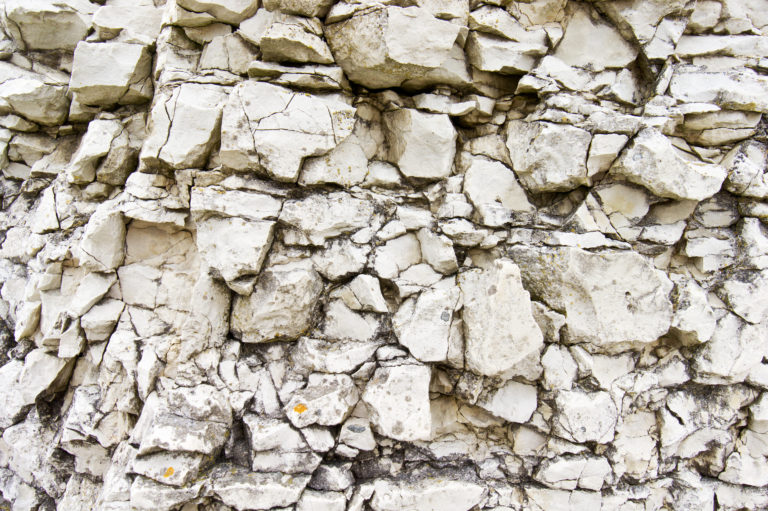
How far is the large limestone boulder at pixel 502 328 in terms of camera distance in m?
3.43

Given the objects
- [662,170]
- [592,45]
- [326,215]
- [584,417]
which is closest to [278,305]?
[326,215]

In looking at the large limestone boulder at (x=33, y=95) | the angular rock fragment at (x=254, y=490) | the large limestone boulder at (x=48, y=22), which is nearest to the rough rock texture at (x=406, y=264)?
the angular rock fragment at (x=254, y=490)

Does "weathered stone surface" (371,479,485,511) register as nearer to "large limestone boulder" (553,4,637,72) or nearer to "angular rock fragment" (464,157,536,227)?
"angular rock fragment" (464,157,536,227)

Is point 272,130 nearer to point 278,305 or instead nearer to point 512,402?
point 278,305

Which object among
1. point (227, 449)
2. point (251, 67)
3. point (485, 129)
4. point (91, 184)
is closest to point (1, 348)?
point (91, 184)

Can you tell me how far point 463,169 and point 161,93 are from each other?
2.68 metres

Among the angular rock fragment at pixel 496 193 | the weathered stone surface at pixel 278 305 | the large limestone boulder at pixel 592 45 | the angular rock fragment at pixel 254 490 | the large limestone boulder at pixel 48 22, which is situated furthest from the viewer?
the large limestone boulder at pixel 48 22

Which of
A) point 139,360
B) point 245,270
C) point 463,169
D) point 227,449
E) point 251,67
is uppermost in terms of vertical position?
point 251,67

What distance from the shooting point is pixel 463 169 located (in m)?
3.92

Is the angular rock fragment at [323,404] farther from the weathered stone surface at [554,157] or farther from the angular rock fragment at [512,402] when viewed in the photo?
the weathered stone surface at [554,157]

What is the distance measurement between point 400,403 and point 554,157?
2383 mm

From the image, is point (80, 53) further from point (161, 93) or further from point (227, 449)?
point (227, 449)

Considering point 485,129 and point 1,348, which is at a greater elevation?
point 485,129

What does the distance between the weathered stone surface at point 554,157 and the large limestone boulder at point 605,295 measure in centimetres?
58
